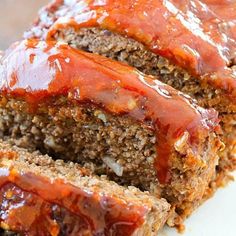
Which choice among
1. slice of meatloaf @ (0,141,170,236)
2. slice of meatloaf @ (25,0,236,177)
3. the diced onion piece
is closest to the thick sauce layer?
slice of meatloaf @ (25,0,236,177)

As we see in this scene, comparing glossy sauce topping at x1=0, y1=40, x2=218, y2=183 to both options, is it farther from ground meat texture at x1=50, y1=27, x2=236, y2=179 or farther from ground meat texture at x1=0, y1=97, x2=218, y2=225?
ground meat texture at x1=50, y1=27, x2=236, y2=179

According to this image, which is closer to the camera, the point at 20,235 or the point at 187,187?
the point at 20,235

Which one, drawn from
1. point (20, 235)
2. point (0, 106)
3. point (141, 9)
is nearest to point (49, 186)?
point (20, 235)

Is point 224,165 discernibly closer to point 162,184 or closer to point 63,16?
A: point 162,184

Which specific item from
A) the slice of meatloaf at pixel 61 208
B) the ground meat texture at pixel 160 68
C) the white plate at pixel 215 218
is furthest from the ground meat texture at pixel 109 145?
the slice of meatloaf at pixel 61 208

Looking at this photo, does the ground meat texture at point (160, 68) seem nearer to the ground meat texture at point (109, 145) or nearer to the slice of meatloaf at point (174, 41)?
the slice of meatloaf at point (174, 41)
